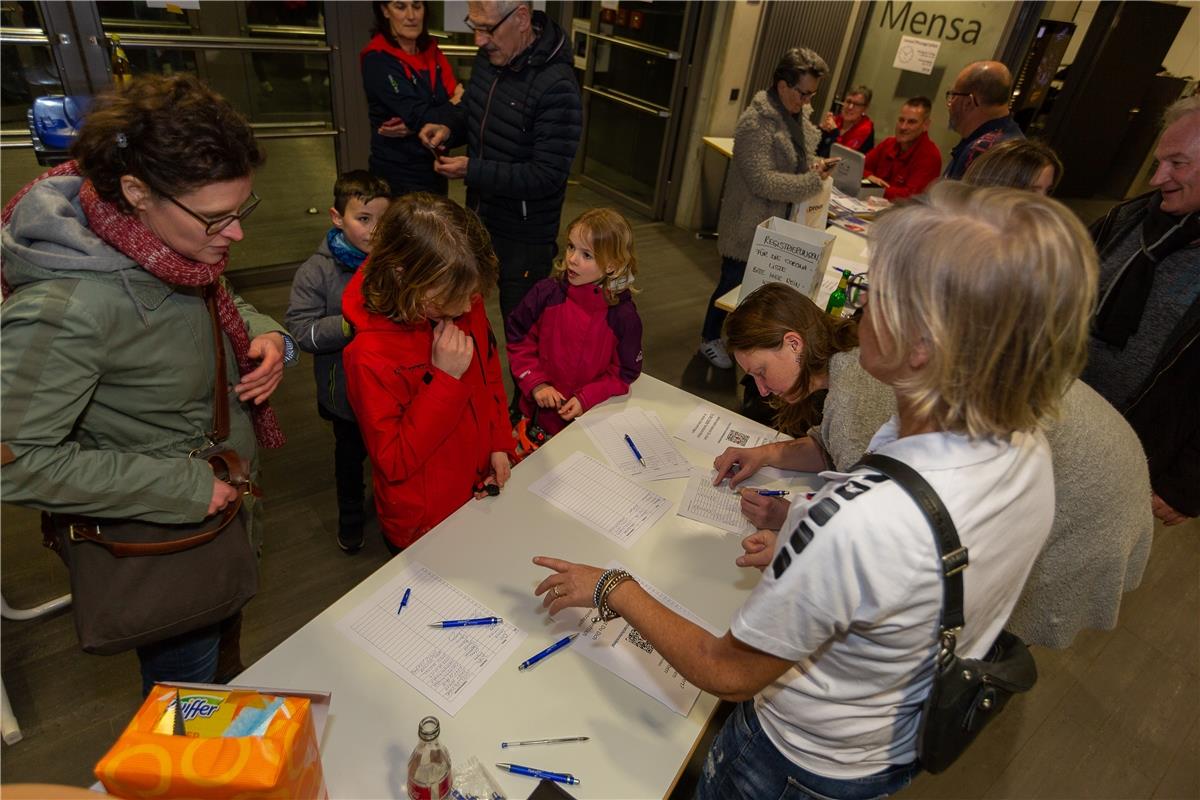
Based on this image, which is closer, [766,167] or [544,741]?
[544,741]

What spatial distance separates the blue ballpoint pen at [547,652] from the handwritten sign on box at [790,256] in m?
1.49

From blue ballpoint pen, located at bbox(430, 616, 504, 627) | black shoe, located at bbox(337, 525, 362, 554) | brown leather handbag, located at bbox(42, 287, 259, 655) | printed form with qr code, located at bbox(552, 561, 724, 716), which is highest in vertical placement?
brown leather handbag, located at bbox(42, 287, 259, 655)

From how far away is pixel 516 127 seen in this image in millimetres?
2721

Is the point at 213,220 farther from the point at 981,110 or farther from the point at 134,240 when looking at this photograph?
the point at 981,110

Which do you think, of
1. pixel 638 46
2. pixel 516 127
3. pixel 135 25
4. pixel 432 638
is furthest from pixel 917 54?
pixel 432 638

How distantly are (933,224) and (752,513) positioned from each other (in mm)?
981

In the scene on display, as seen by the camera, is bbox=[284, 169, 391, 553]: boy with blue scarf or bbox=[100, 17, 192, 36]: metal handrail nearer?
bbox=[284, 169, 391, 553]: boy with blue scarf

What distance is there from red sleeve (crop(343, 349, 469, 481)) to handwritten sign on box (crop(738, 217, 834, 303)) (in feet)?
4.18

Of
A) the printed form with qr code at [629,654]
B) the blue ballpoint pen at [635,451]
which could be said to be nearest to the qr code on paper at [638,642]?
the printed form with qr code at [629,654]

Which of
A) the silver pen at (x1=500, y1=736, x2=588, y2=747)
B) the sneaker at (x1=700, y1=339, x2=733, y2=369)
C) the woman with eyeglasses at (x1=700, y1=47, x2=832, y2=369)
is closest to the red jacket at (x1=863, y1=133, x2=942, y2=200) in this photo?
the woman with eyeglasses at (x1=700, y1=47, x2=832, y2=369)

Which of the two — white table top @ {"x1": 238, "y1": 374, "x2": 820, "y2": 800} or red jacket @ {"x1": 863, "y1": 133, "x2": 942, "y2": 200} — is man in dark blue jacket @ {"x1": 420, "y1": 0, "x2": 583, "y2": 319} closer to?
white table top @ {"x1": 238, "y1": 374, "x2": 820, "y2": 800}

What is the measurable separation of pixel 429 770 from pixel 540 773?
200 millimetres

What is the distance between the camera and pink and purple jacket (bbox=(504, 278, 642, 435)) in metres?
2.21

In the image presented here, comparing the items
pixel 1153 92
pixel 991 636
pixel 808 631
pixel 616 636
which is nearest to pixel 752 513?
pixel 616 636
